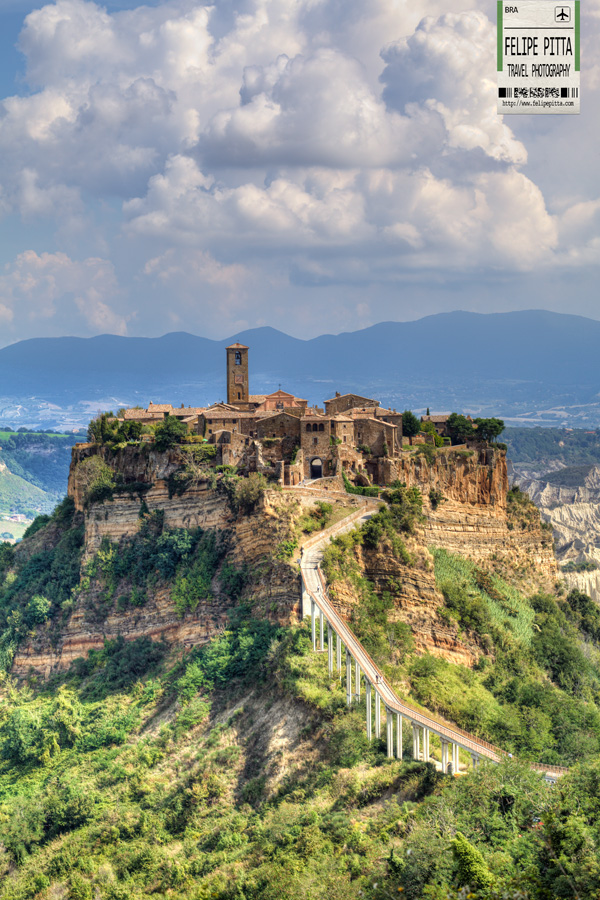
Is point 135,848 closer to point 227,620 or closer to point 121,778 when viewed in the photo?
point 121,778

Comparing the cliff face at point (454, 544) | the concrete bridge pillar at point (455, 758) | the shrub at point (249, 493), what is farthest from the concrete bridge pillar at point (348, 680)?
the shrub at point (249, 493)

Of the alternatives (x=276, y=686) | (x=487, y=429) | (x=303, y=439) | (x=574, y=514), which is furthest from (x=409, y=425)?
(x=574, y=514)

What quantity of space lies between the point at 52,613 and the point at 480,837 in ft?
113

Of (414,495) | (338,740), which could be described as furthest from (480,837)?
(414,495)

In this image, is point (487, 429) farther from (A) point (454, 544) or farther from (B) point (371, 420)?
(B) point (371, 420)

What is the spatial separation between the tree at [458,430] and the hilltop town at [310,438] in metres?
2.53

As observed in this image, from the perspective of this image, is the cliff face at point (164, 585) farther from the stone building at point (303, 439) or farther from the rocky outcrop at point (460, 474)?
the rocky outcrop at point (460, 474)

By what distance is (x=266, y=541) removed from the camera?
1889 inches

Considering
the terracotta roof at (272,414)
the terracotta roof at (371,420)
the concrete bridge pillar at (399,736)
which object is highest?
the terracotta roof at (272,414)

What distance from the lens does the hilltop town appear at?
54250 millimetres

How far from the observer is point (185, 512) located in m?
54.2

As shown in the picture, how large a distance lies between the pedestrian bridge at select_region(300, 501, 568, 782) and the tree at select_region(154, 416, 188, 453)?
1306 cm

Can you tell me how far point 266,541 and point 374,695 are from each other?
11730mm

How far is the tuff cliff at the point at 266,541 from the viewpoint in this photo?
4725 centimetres
